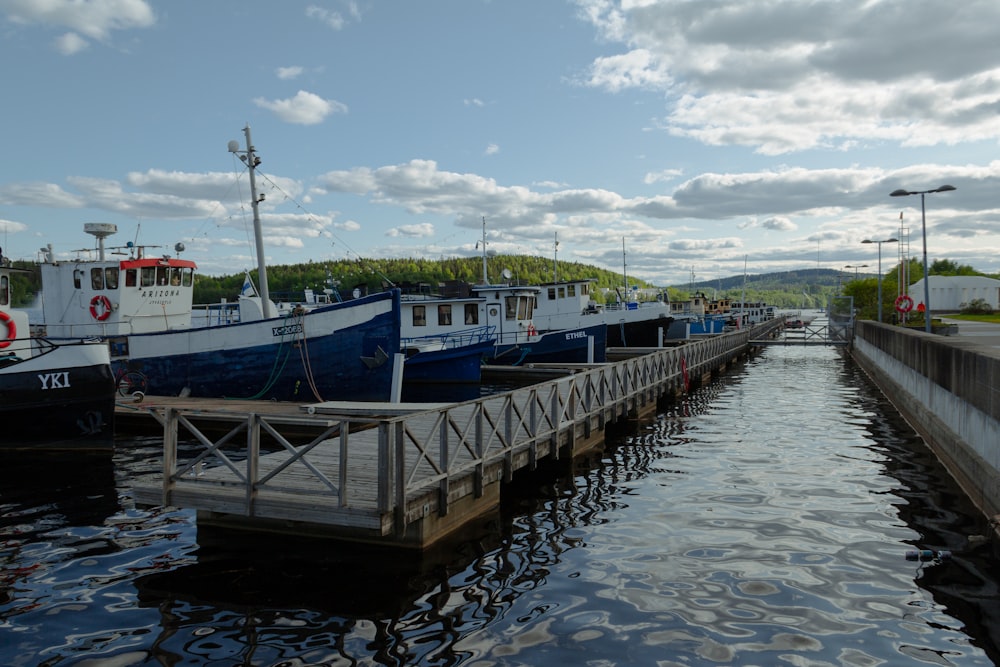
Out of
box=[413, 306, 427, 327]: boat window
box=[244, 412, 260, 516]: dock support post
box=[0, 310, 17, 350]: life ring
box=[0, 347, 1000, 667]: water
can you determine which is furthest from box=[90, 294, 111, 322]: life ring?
box=[244, 412, 260, 516]: dock support post

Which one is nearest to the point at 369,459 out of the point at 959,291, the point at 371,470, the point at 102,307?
the point at 371,470

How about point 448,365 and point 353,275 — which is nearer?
point 448,365

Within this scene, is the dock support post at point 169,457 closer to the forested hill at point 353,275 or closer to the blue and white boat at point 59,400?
the blue and white boat at point 59,400

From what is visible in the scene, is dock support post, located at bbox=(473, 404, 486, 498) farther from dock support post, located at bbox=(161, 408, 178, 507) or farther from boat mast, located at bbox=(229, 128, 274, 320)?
boat mast, located at bbox=(229, 128, 274, 320)

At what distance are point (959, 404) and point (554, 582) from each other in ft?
33.6

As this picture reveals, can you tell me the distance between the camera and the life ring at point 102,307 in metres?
22.9

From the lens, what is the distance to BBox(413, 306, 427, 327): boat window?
33.6 m

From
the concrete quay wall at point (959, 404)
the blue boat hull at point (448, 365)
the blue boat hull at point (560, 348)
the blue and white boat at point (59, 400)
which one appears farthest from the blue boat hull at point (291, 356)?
the concrete quay wall at point (959, 404)

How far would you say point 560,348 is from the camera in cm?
3350

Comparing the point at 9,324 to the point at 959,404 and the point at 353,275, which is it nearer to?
the point at 959,404

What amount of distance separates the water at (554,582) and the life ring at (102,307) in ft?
36.3

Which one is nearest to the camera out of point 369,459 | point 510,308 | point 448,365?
point 369,459

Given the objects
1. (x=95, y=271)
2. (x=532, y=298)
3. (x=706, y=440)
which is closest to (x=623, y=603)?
(x=706, y=440)

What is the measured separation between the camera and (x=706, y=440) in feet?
56.5
